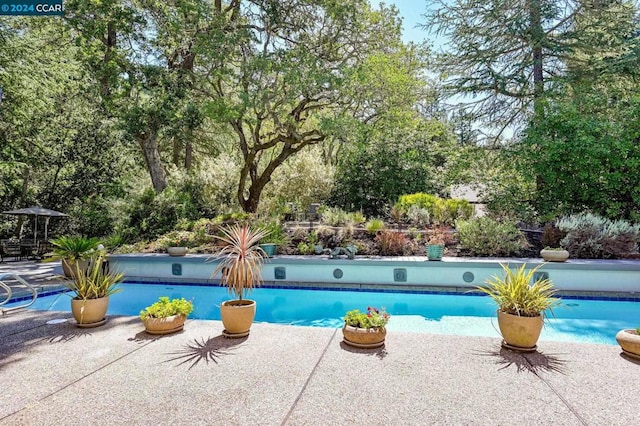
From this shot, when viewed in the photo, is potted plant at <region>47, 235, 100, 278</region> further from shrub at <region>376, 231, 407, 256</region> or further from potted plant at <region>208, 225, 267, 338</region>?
shrub at <region>376, 231, 407, 256</region>

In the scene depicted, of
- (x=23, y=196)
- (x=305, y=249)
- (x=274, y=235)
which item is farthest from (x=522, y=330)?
(x=23, y=196)

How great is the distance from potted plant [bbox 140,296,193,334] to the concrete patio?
128 millimetres

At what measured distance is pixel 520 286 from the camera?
3781 mm

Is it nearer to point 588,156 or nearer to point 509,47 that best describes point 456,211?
point 588,156

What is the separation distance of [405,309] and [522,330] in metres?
3.13

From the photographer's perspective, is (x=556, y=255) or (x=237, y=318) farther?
(x=556, y=255)

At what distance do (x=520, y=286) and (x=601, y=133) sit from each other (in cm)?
749

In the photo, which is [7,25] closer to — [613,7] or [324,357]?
[324,357]

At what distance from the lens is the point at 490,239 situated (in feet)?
27.7

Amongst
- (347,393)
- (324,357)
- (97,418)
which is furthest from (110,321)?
(347,393)

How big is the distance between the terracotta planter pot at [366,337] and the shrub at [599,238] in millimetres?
6343

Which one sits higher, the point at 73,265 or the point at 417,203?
the point at 417,203

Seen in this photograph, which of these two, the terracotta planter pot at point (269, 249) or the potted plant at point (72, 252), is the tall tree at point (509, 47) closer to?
the terracotta planter pot at point (269, 249)

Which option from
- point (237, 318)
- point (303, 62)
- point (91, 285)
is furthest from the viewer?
point (303, 62)
